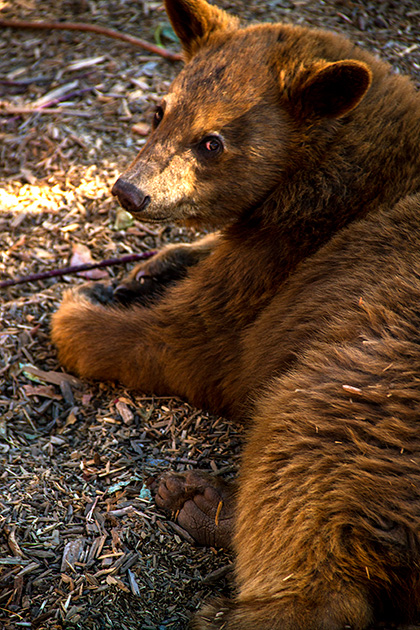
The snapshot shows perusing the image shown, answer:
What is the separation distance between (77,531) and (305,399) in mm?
1443

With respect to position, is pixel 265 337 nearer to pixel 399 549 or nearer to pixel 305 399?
pixel 305 399

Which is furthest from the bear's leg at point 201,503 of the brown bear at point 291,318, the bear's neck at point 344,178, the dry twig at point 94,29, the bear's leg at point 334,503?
the dry twig at point 94,29

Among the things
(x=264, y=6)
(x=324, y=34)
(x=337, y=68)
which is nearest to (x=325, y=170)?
(x=337, y=68)

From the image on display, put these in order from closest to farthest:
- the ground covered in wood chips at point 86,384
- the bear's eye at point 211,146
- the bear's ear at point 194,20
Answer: the ground covered in wood chips at point 86,384 < the bear's eye at point 211,146 < the bear's ear at point 194,20

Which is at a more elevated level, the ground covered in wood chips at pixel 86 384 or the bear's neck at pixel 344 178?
the bear's neck at pixel 344 178

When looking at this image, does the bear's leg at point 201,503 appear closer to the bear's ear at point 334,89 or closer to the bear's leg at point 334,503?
the bear's leg at point 334,503

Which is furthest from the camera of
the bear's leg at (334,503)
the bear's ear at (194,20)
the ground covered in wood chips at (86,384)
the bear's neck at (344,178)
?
the bear's ear at (194,20)

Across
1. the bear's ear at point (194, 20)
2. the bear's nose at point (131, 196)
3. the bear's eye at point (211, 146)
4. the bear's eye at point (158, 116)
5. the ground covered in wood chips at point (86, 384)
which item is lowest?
the ground covered in wood chips at point (86, 384)

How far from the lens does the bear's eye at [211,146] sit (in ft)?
11.6

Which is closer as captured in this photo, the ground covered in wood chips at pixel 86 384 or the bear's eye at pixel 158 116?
the ground covered in wood chips at pixel 86 384

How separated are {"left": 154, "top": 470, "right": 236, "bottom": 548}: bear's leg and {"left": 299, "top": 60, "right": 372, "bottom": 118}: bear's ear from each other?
2.12 metres

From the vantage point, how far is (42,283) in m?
4.93

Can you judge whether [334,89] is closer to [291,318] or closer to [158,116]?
[158,116]

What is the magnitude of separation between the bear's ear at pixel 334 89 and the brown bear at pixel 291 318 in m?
0.01
